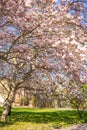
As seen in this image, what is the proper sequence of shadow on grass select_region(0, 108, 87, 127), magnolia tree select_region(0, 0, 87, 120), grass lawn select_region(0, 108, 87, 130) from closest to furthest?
magnolia tree select_region(0, 0, 87, 120) → grass lawn select_region(0, 108, 87, 130) → shadow on grass select_region(0, 108, 87, 127)

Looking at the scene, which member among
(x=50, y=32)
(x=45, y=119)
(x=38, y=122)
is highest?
(x=50, y=32)

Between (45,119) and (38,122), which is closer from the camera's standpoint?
(38,122)

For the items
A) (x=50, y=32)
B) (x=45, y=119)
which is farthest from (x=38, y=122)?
(x=50, y=32)

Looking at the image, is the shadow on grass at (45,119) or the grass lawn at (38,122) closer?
the grass lawn at (38,122)

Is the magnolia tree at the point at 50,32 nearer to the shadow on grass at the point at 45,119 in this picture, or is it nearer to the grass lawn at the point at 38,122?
the grass lawn at the point at 38,122

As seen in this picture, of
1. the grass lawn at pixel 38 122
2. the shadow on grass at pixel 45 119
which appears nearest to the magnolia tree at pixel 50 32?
the grass lawn at pixel 38 122

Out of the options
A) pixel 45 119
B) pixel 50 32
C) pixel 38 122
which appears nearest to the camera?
pixel 50 32

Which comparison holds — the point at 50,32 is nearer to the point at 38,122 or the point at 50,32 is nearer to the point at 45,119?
the point at 38,122

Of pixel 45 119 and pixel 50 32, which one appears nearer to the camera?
pixel 50 32

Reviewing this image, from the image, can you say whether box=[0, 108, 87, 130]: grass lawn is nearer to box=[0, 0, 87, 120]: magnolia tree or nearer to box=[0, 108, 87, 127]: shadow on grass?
box=[0, 108, 87, 127]: shadow on grass

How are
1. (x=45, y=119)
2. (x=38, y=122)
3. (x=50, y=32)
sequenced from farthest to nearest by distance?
1. (x=45, y=119)
2. (x=38, y=122)
3. (x=50, y=32)

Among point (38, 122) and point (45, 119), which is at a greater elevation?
point (45, 119)

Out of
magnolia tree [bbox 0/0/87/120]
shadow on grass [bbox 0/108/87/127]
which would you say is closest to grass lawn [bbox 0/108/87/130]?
shadow on grass [bbox 0/108/87/127]

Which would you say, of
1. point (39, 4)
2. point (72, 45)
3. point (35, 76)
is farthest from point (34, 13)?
point (35, 76)
